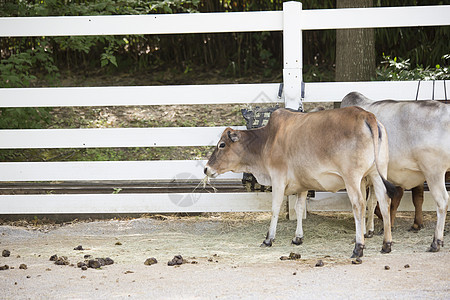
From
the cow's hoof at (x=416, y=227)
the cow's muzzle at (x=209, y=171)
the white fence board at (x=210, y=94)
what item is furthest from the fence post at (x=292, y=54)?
the cow's hoof at (x=416, y=227)

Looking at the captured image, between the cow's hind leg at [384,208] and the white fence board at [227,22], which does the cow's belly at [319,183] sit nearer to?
the cow's hind leg at [384,208]

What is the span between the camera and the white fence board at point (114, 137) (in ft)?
22.2

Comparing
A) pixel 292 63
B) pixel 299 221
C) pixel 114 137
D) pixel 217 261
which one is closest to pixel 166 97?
pixel 114 137

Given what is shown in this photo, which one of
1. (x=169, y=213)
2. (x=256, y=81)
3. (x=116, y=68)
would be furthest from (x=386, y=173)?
(x=116, y=68)

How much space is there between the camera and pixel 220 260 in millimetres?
5438

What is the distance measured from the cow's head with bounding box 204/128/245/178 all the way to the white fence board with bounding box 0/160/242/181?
53cm

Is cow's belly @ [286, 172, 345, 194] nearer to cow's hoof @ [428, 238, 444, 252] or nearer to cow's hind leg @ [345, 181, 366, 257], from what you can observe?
cow's hind leg @ [345, 181, 366, 257]

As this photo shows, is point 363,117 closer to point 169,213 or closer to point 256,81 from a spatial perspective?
point 169,213

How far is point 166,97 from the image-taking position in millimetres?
6812

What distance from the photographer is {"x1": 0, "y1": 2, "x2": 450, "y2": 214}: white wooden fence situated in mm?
6652

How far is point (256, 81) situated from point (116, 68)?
2926 millimetres

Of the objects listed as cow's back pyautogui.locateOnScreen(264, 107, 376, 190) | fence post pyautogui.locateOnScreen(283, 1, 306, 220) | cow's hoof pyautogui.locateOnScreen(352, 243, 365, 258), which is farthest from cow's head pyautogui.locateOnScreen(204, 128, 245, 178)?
cow's hoof pyautogui.locateOnScreen(352, 243, 365, 258)

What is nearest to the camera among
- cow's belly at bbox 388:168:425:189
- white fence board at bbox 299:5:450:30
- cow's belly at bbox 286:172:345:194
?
cow's belly at bbox 286:172:345:194

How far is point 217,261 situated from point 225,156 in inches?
49.1
